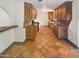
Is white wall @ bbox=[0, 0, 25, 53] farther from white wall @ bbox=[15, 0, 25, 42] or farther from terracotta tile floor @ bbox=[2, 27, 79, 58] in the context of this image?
terracotta tile floor @ bbox=[2, 27, 79, 58]

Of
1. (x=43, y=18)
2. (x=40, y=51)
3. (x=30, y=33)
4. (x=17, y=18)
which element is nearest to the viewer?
(x=40, y=51)

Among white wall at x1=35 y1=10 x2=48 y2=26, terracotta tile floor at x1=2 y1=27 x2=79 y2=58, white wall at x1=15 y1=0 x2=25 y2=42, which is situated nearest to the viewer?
terracotta tile floor at x1=2 y1=27 x2=79 y2=58

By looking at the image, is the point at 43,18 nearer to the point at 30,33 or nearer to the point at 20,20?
the point at 30,33

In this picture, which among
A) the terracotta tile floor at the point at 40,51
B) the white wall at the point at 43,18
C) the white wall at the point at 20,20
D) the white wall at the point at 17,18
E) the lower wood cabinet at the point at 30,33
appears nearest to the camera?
the terracotta tile floor at the point at 40,51

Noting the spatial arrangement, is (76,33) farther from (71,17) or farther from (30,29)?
(30,29)

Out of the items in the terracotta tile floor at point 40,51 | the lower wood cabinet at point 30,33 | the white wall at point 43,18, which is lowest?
the terracotta tile floor at point 40,51

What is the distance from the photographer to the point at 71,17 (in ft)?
21.1

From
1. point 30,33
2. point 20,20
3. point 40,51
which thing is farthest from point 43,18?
point 40,51

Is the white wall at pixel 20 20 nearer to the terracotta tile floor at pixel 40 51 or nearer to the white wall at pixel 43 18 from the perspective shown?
the terracotta tile floor at pixel 40 51

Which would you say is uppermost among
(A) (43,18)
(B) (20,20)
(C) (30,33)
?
(A) (43,18)

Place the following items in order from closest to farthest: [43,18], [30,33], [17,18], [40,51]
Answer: [40,51], [17,18], [30,33], [43,18]

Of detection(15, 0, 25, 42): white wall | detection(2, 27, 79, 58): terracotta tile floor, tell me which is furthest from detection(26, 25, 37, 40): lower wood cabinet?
detection(2, 27, 79, 58): terracotta tile floor

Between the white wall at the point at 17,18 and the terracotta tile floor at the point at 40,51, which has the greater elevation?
the white wall at the point at 17,18

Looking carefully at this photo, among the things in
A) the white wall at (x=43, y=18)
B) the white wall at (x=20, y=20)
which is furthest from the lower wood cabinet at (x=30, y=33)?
the white wall at (x=43, y=18)
